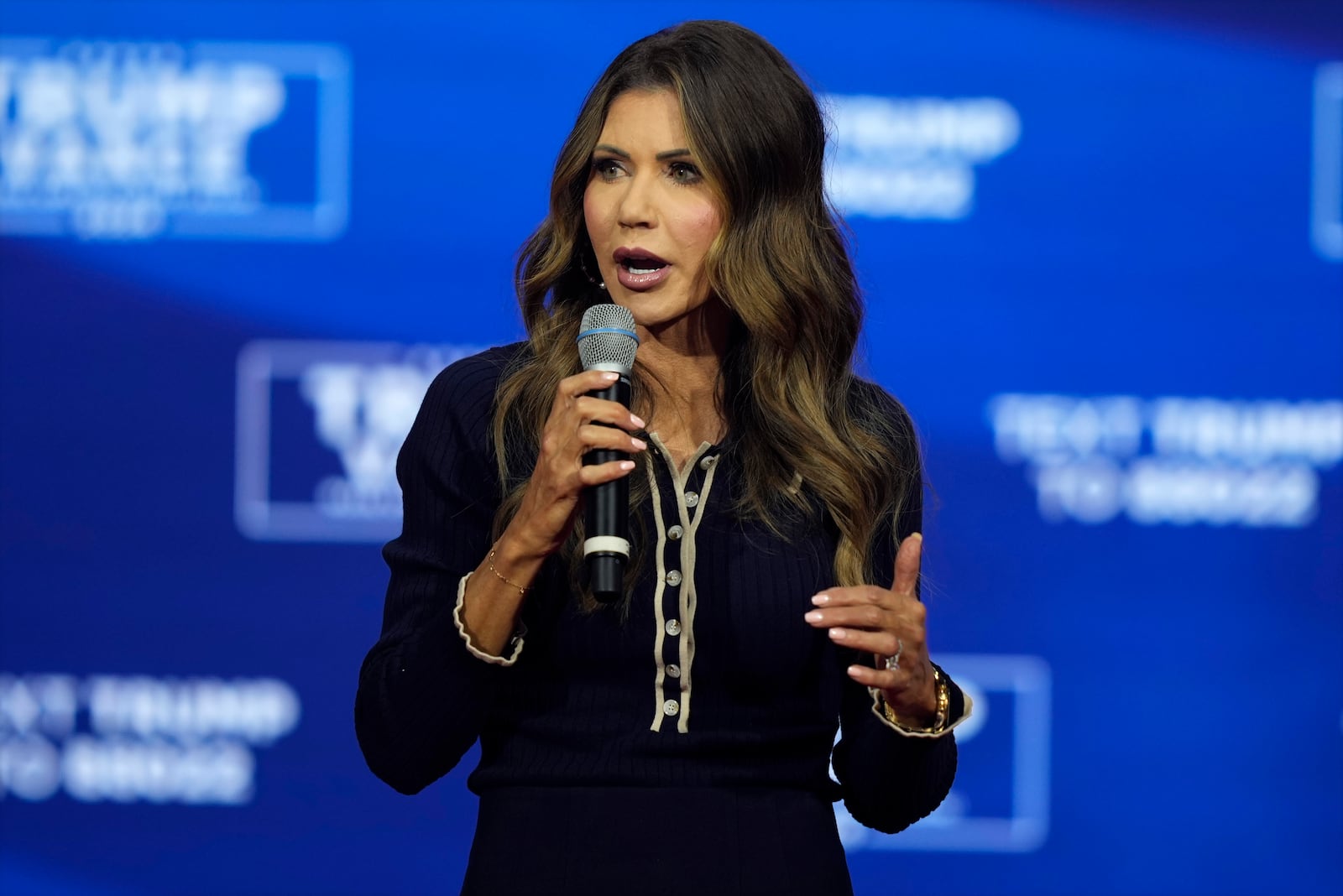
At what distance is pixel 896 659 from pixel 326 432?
184cm

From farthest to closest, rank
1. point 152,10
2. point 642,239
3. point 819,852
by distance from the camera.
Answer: point 152,10, point 642,239, point 819,852

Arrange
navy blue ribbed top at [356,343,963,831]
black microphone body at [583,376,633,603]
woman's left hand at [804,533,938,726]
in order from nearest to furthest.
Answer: black microphone body at [583,376,633,603], woman's left hand at [804,533,938,726], navy blue ribbed top at [356,343,963,831]

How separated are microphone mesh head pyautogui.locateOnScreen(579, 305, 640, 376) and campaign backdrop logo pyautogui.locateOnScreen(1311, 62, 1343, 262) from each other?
2086mm

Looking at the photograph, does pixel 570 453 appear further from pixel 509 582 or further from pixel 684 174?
pixel 684 174

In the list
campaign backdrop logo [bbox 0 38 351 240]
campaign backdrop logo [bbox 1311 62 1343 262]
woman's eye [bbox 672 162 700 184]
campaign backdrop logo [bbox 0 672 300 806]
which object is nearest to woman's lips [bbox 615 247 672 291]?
woman's eye [bbox 672 162 700 184]

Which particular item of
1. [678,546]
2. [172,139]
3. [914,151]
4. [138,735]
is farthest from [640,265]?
[138,735]

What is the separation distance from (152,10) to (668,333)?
1828 mm

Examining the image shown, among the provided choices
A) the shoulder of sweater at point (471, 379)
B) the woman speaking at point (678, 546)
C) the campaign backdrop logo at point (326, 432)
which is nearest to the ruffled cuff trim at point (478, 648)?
the woman speaking at point (678, 546)

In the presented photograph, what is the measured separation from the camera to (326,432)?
3.19 metres

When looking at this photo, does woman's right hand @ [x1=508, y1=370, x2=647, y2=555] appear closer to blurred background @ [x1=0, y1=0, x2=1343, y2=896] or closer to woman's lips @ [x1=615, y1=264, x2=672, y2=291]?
woman's lips @ [x1=615, y1=264, x2=672, y2=291]

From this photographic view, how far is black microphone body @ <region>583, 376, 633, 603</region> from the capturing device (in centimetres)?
142

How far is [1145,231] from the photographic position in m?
3.22

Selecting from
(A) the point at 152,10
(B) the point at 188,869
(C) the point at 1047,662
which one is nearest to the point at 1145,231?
(C) the point at 1047,662

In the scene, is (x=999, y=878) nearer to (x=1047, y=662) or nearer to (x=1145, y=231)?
(x=1047, y=662)
